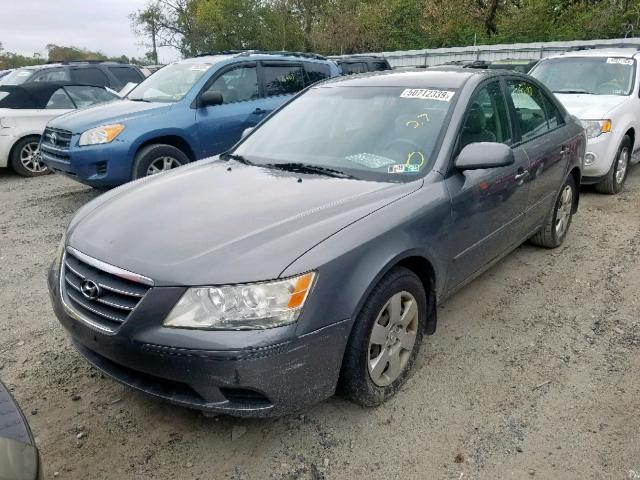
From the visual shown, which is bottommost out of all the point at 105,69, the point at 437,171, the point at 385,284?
the point at 385,284

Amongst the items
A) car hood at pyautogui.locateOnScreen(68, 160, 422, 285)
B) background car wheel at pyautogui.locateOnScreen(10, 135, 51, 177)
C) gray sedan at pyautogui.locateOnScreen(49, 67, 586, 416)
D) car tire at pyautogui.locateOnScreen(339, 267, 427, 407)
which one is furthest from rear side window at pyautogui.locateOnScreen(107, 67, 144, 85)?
car tire at pyautogui.locateOnScreen(339, 267, 427, 407)

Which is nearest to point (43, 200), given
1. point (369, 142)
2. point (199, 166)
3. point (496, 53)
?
point (199, 166)

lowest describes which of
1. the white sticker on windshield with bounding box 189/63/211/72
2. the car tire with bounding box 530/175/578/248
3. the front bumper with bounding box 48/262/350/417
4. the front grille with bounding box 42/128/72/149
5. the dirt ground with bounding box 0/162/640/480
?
the dirt ground with bounding box 0/162/640/480

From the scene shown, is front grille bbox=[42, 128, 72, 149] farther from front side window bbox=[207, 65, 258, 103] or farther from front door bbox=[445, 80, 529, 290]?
front door bbox=[445, 80, 529, 290]

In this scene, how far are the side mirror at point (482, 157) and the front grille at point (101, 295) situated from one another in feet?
6.11

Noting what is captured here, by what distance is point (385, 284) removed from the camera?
2551 millimetres

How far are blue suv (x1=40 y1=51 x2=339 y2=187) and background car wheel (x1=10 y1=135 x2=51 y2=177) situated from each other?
2.02 meters

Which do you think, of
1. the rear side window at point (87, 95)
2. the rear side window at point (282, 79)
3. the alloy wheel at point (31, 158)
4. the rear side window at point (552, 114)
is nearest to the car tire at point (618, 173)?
the rear side window at point (552, 114)

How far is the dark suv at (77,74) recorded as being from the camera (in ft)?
32.6

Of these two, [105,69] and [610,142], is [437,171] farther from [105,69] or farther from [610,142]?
[105,69]

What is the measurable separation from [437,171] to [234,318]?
59.7 inches

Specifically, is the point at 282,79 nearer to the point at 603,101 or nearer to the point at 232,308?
the point at 603,101

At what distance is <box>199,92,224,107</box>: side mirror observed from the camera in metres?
6.58

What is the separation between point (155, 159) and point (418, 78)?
3725 millimetres
